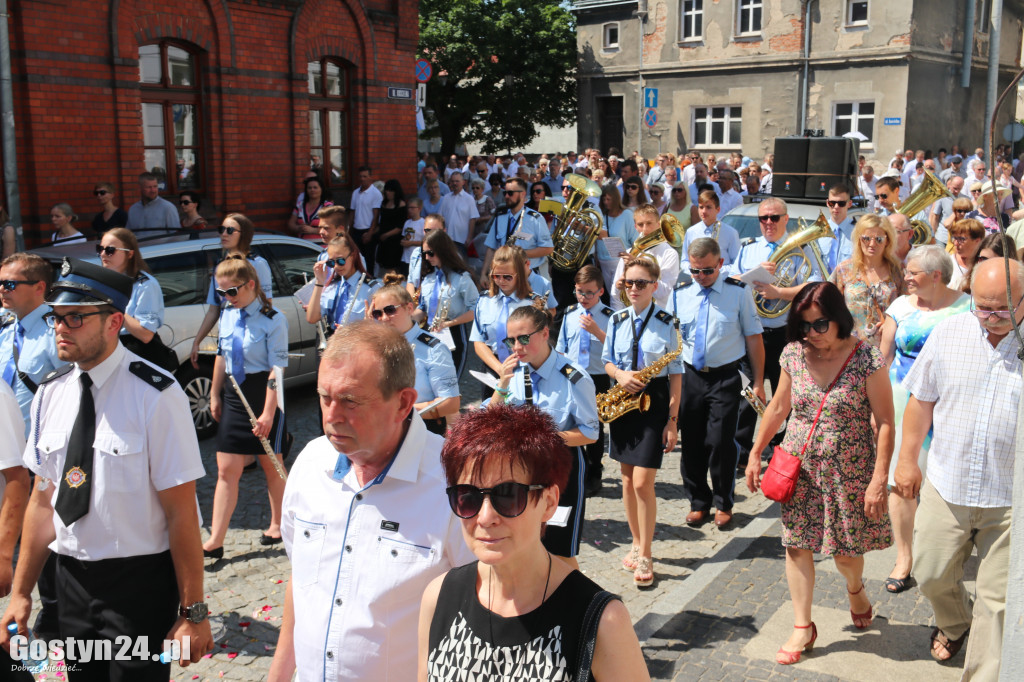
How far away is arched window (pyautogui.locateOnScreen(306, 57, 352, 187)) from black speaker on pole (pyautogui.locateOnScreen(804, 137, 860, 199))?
7.74m

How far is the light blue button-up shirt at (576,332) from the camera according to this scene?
6.85m

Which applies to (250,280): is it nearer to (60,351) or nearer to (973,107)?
(60,351)

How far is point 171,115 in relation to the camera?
1310 centimetres

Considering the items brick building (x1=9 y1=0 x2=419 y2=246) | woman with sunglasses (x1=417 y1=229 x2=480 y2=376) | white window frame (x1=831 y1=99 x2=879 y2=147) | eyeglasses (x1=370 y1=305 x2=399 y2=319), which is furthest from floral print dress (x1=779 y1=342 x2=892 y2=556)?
white window frame (x1=831 y1=99 x2=879 y2=147)

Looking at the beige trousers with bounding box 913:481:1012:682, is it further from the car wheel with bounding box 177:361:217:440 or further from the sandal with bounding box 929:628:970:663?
the car wheel with bounding box 177:361:217:440

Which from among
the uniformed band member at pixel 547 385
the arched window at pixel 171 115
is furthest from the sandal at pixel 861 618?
the arched window at pixel 171 115

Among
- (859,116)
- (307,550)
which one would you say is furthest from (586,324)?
(859,116)

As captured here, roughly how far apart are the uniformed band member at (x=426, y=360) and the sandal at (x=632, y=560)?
4.91 ft

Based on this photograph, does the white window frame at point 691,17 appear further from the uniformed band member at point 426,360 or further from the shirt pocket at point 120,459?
the shirt pocket at point 120,459

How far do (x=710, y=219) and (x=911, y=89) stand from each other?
80.6 feet

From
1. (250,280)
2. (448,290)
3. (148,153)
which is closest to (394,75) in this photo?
(148,153)

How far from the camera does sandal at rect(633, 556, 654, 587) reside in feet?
18.8

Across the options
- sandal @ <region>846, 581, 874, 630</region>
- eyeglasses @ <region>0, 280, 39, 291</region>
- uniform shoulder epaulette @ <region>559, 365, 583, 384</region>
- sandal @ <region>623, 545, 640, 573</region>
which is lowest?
sandal @ <region>623, 545, 640, 573</region>

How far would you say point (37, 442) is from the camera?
142 inches
